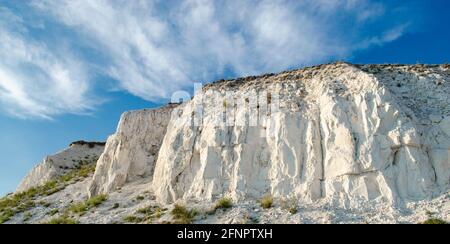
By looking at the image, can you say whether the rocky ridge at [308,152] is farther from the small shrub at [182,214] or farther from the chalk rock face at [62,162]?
the chalk rock face at [62,162]

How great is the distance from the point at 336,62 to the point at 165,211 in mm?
11519

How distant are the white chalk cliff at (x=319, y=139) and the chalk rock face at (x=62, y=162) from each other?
52.6 feet

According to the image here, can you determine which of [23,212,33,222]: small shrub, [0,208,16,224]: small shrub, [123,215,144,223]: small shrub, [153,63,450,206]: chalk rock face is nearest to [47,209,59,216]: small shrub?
[23,212,33,222]: small shrub

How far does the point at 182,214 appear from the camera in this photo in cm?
2023

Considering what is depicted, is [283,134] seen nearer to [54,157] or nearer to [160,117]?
[160,117]

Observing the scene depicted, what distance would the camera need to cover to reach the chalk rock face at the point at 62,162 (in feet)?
133

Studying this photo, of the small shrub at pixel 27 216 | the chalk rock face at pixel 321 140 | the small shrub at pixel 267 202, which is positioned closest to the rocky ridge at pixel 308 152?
the chalk rock face at pixel 321 140

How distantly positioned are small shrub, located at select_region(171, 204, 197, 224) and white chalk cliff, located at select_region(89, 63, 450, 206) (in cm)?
124

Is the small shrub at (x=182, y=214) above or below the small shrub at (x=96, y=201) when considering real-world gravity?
below

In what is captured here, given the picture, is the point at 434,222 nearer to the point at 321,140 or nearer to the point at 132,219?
the point at 321,140
